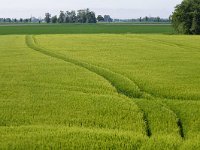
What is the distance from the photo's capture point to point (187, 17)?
6731 cm

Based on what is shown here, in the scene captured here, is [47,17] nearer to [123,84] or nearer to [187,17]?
[187,17]

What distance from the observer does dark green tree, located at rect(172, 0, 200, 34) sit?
214ft

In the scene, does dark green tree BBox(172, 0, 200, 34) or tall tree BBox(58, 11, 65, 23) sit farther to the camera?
tall tree BBox(58, 11, 65, 23)

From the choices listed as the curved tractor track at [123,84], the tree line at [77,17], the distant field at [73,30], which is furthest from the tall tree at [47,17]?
the curved tractor track at [123,84]

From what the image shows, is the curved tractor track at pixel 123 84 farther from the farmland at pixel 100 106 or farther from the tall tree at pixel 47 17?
the tall tree at pixel 47 17

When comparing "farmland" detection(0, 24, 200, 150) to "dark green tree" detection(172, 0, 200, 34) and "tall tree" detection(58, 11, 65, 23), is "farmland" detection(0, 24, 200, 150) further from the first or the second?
"tall tree" detection(58, 11, 65, 23)

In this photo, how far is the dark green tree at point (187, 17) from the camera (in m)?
65.2

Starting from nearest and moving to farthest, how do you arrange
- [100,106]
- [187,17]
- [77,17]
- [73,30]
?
[100,106] < [187,17] < [73,30] < [77,17]

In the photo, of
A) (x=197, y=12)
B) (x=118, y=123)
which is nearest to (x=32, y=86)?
(x=118, y=123)

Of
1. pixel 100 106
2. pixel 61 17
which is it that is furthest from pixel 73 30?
pixel 61 17

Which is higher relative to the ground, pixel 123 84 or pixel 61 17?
pixel 61 17

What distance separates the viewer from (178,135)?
886 cm

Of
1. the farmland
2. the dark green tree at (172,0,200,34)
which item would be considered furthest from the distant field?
the farmland

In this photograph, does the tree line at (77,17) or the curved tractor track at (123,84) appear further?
the tree line at (77,17)
